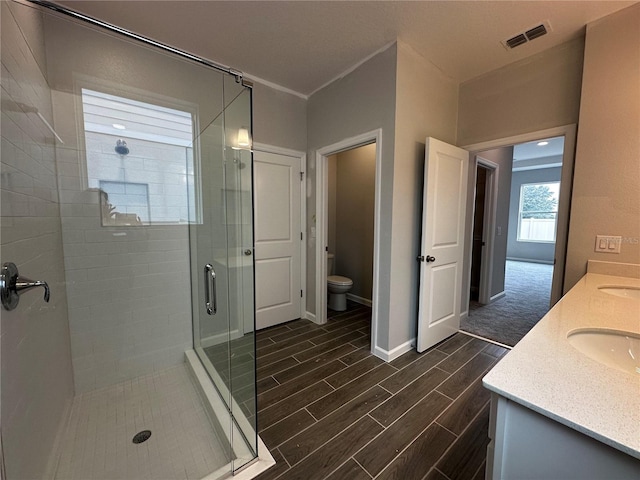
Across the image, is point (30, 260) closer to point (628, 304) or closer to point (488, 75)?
point (628, 304)

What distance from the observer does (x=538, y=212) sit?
23.5ft

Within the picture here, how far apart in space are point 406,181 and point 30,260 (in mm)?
2401

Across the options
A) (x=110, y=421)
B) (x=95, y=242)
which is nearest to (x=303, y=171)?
(x=95, y=242)

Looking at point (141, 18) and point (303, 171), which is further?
point (303, 171)

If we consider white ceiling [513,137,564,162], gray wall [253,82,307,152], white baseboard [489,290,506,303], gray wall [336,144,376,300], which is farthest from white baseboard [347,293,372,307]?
white ceiling [513,137,564,162]

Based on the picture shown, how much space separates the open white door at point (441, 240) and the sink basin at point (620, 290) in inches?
40.9

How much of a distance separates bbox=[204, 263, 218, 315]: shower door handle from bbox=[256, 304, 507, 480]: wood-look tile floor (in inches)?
25.6

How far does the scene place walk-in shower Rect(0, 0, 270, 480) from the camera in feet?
4.06

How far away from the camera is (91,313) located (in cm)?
189

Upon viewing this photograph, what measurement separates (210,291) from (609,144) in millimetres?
2985

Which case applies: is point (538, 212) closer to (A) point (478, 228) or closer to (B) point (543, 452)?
(A) point (478, 228)

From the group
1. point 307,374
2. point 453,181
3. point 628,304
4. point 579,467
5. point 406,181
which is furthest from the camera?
point 453,181

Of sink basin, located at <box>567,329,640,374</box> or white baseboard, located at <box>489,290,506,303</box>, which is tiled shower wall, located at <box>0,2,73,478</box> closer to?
sink basin, located at <box>567,329,640,374</box>

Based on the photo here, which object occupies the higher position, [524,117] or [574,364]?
[524,117]
